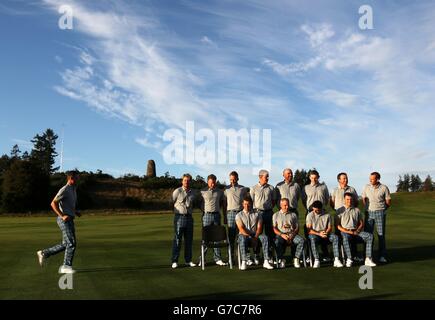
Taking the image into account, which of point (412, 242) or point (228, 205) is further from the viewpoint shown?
point (412, 242)

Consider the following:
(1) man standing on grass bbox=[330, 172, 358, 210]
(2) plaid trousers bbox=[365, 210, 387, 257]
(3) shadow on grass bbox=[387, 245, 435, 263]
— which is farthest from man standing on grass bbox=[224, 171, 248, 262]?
(3) shadow on grass bbox=[387, 245, 435, 263]

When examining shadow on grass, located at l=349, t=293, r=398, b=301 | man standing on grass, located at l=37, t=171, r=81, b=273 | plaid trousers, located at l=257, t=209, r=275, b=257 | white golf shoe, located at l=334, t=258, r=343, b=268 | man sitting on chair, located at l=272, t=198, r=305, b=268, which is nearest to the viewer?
shadow on grass, located at l=349, t=293, r=398, b=301

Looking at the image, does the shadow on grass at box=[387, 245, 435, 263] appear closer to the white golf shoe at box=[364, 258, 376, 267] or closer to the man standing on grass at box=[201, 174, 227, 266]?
the white golf shoe at box=[364, 258, 376, 267]

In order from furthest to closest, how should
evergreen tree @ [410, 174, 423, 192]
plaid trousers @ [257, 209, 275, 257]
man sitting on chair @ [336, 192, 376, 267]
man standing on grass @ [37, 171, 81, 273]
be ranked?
evergreen tree @ [410, 174, 423, 192] < plaid trousers @ [257, 209, 275, 257] < man sitting on chair @ [336, 192, 376, 267] < man standing on grass @ [37, 171, 81, 273]

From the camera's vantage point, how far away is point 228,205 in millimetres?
11109

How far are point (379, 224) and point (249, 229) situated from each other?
128 inches

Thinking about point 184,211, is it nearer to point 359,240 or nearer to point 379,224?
point 359,240

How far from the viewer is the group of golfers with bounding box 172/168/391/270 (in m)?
10.4

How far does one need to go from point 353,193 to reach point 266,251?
2589mm

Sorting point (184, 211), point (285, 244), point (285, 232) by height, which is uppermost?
point (184, 211)

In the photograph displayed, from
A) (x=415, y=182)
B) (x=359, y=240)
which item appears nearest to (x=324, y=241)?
(x=359, y=240)

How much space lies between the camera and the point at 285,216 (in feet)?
34.7
